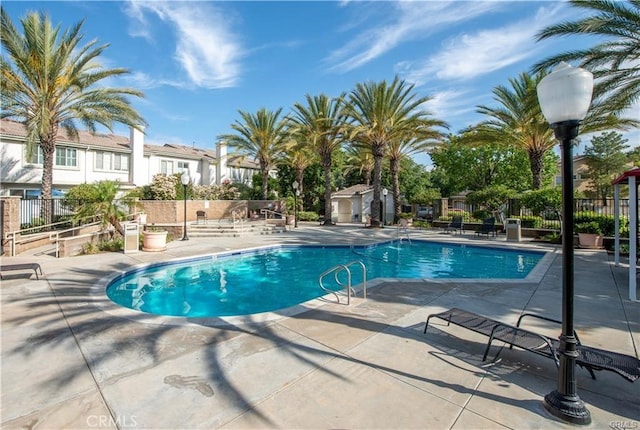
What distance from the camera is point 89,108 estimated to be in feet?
56.4

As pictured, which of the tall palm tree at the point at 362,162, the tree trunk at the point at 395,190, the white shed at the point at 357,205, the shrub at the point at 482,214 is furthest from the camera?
the tall palm tree at the point at 362,162

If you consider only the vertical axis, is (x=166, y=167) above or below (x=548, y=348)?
above

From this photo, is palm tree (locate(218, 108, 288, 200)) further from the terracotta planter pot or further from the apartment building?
the terracotta planter pot

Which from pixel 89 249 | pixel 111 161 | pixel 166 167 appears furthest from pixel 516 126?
pixel 111 161

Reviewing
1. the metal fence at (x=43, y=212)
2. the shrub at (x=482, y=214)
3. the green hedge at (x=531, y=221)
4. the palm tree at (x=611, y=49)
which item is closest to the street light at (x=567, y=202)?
the palm tree at (x=611, y=49)

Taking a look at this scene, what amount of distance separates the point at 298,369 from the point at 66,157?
2998 centimetres

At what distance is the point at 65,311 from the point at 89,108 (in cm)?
1564

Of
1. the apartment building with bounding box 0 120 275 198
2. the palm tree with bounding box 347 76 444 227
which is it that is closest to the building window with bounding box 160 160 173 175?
the apartment building with bounding box 0 120 275 198

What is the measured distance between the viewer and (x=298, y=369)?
3.89 metres

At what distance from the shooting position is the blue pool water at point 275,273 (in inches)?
327

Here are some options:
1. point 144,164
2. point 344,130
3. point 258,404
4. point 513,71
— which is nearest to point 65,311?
point 258,404

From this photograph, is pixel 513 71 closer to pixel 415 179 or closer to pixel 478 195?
pixel 478 195

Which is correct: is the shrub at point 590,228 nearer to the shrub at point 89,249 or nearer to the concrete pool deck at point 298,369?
the concrete pool deck at point 298,369

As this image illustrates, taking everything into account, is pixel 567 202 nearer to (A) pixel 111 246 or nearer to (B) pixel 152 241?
(B) pixel 152 241
